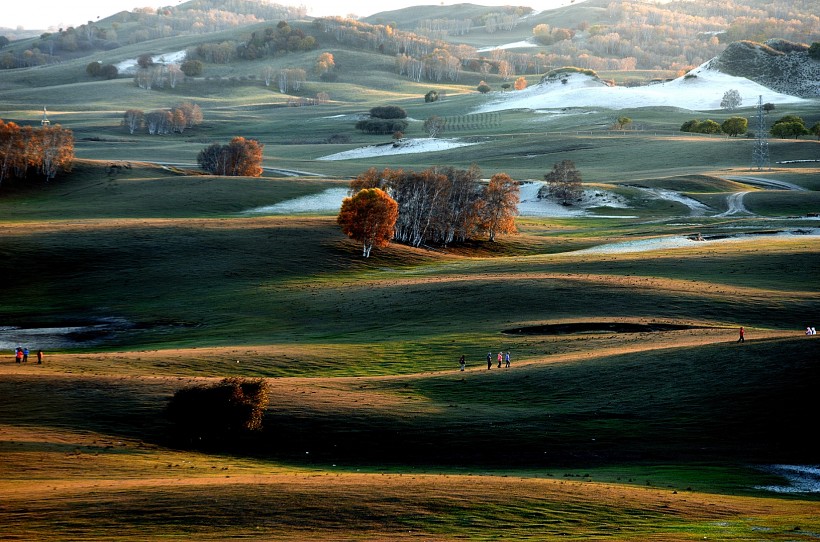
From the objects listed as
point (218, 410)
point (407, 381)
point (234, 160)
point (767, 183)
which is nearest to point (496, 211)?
point (767, 183)

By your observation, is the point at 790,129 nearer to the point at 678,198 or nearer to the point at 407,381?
the point at 678,198

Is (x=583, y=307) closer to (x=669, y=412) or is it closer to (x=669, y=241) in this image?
(x=669, y=412)

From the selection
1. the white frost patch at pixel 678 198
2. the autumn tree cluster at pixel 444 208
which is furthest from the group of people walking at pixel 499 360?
the white frost patch at pixel 678 198

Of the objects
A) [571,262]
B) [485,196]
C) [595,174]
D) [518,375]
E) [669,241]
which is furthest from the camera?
[595,174]

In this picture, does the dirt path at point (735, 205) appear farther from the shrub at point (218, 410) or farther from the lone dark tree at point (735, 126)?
the shrub at point (218, 410)

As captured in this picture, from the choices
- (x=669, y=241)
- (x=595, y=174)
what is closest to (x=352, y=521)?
(x=669, y=241)

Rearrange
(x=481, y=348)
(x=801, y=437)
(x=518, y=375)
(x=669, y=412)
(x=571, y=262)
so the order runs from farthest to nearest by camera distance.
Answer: (x=571, y=262) → (x=481, y=348) → (x=518, y=375) → (x=669, y=412) → (x=801, y=437)

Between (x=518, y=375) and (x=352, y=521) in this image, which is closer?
(x=352, y=521)
